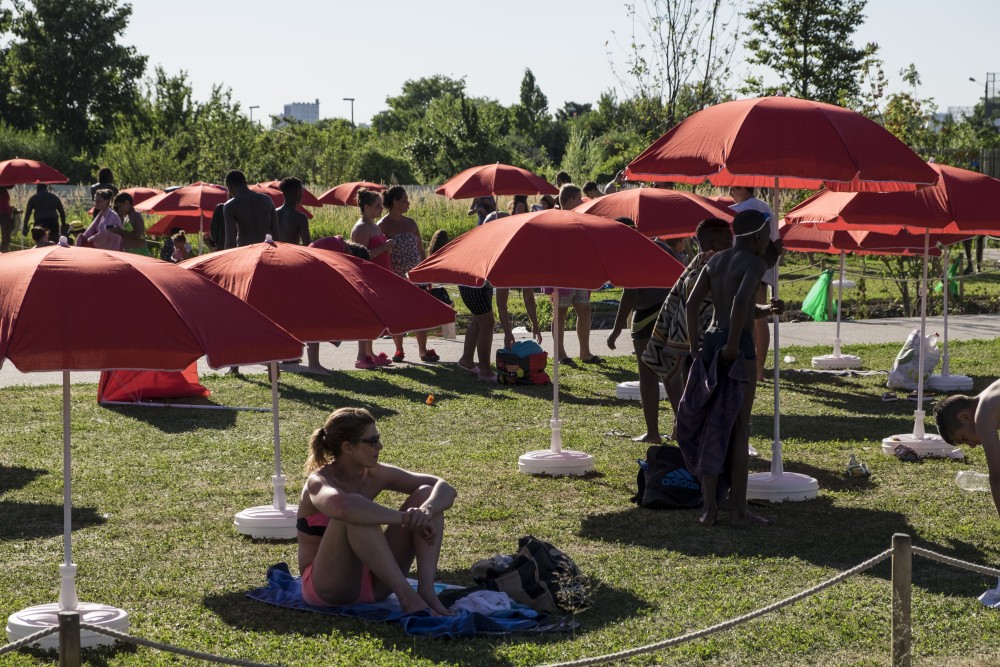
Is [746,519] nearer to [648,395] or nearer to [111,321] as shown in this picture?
[648,395]

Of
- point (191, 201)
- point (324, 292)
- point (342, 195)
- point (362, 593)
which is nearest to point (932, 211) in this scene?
point (324, 292)

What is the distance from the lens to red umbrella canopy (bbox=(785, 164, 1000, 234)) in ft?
35.2

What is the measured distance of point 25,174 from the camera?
22.3 metres

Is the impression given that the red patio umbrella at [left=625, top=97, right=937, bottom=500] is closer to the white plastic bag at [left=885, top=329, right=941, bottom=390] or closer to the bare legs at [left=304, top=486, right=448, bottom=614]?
the bare legs at [left=304, top=486, right=448, bottom=614]

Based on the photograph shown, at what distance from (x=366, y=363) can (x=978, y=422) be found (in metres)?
9.27

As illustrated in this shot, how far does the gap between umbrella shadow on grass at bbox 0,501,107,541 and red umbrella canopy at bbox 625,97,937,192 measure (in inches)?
158

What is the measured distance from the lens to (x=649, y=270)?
9.12 m

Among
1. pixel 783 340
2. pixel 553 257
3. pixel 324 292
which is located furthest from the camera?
pixel 783 340

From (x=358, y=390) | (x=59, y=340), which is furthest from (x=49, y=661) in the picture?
(x=358, y=390)

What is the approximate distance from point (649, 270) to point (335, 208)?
2618 cm

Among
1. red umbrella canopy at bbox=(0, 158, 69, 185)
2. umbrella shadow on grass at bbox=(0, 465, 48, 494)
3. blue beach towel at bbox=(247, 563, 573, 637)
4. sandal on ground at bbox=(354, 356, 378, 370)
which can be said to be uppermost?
red umbrella canopy at bbox=(0, 158, 69, 185)

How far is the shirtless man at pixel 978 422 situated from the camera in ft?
21.0

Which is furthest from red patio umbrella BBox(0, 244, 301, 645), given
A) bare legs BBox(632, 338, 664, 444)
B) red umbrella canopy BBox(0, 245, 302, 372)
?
bare legs BBox(632, 338, 664, 444)

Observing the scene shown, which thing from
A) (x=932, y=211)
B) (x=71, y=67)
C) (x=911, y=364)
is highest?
(x=71, y=67)
